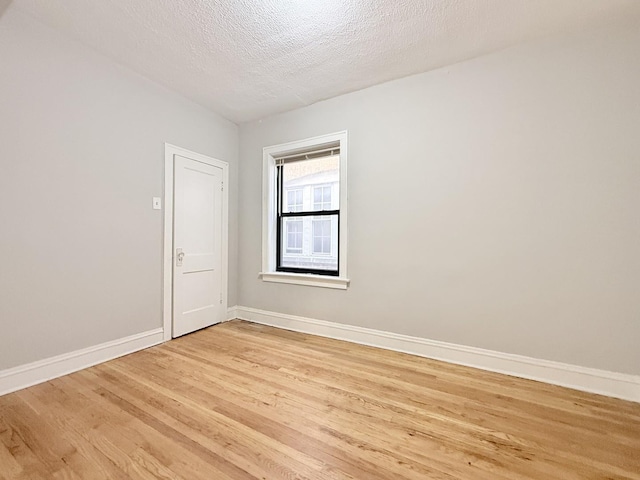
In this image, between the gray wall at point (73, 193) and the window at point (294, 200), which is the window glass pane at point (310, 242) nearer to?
the window at point (294, 200)

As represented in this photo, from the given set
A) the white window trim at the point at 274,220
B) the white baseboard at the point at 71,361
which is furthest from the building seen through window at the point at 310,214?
the white baseboard at the point at 71,361

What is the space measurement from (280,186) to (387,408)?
292 cm

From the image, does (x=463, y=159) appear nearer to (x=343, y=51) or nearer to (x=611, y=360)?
(x=343, y=51)

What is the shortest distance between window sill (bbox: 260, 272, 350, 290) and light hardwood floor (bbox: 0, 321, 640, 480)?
3.02 ft

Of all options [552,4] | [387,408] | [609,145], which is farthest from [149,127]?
Result: [609,145]

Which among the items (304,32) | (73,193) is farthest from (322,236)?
(73,193)

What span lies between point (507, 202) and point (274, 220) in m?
2.68

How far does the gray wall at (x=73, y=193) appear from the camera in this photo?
205cm

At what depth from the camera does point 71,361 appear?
7.62ft

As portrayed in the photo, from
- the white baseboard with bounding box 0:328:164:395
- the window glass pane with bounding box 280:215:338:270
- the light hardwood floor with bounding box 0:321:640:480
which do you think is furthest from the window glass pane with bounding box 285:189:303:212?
the white baseboard with bounding box 0:328:164:395

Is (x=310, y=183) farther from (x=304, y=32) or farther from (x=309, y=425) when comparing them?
(x=309, y=425)

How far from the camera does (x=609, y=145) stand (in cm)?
205

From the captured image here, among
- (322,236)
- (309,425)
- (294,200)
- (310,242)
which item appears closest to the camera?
(309,425)

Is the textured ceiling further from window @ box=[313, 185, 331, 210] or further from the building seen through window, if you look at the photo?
window @ box=[313, 185, 331, 210]
